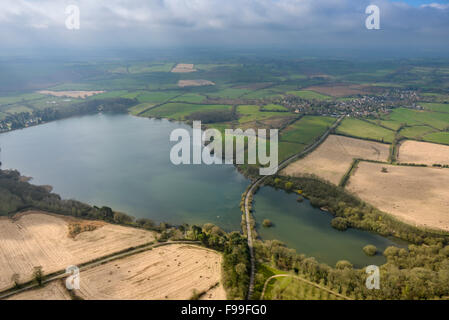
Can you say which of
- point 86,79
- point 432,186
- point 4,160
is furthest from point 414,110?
point 86,79

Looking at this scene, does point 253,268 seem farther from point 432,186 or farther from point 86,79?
point 86,79

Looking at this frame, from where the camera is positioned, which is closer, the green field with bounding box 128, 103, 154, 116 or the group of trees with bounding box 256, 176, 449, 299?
the group of trees with bounding box 256, 176, 449, 299

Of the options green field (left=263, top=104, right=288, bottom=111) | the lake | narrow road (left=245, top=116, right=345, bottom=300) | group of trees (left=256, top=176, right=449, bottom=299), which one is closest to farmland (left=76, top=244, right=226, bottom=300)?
narrow road (left=245, top=116, right=345, bottom=300)

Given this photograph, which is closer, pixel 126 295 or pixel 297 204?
pixel 126 295

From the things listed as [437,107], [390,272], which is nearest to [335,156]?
[390,272]

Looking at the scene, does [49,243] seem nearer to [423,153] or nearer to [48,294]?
[48,294]

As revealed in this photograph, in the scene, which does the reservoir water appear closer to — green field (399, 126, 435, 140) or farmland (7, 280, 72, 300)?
farmland (7, 280, 72, 300)

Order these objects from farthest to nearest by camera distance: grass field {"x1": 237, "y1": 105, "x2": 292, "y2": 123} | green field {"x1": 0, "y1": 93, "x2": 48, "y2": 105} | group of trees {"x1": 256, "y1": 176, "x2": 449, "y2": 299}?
green field {"x1": 0, "y1": 93, "x2": 48, "y2": 105}
grass field {"x1": 237, "y1": 105, "x2": 292, "y2": 123}
group of trees {"x1": 256, "y1": 176, "x2": 449, "y2": 299}
